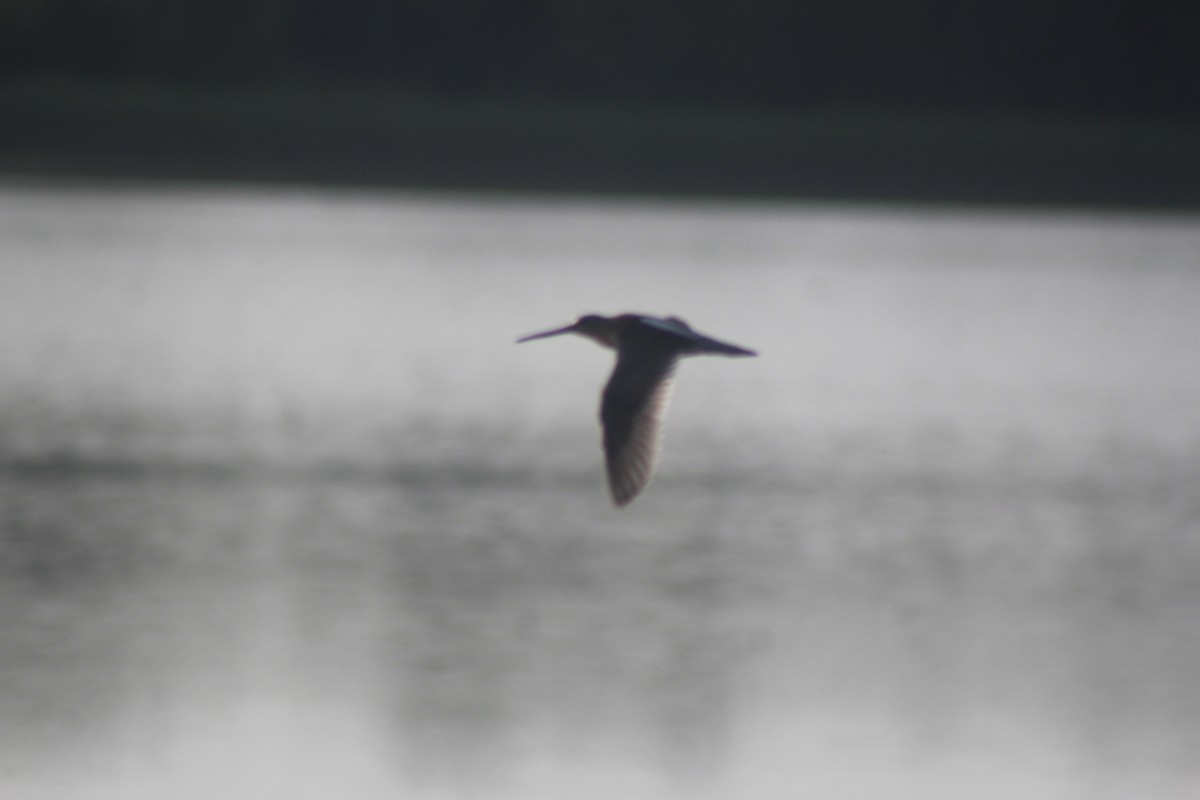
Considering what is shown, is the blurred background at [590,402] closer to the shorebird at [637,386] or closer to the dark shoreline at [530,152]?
the dark shoreline at [530,152]

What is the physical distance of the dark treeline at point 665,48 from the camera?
112ft

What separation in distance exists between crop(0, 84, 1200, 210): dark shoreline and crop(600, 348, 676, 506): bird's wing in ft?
83.3

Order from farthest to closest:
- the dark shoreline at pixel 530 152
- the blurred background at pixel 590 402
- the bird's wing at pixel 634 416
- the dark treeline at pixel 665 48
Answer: the dark treeline at pixel 665 48 < the dark shoreline at pixel 530 152 < the blurred background at pixel 590 402 < the bird's wing at pixel 634 416

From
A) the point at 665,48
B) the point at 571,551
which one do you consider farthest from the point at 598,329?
the point at 665,48

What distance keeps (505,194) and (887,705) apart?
25.0 metres

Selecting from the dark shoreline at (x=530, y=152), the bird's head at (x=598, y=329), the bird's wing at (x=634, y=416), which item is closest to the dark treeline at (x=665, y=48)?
the dark shoreline at (x=530, y=152)

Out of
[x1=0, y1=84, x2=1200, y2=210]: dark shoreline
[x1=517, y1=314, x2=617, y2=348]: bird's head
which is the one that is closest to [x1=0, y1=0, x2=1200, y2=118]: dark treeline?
[x1=0, y1=84, x2=1200, y2=210]: dark shoreline

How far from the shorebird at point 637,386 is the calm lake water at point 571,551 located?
1.89 metres

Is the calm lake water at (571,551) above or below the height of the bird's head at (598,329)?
below

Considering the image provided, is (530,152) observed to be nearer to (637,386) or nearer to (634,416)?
(637,386)

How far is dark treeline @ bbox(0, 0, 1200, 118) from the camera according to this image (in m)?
34.2

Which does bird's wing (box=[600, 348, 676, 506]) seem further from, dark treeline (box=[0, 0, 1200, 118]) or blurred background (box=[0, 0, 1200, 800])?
dark treeline (box=[0, 0, 1200, 118])

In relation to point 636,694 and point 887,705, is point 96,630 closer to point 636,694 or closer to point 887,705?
point 636,694

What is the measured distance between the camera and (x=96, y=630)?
9.64m
